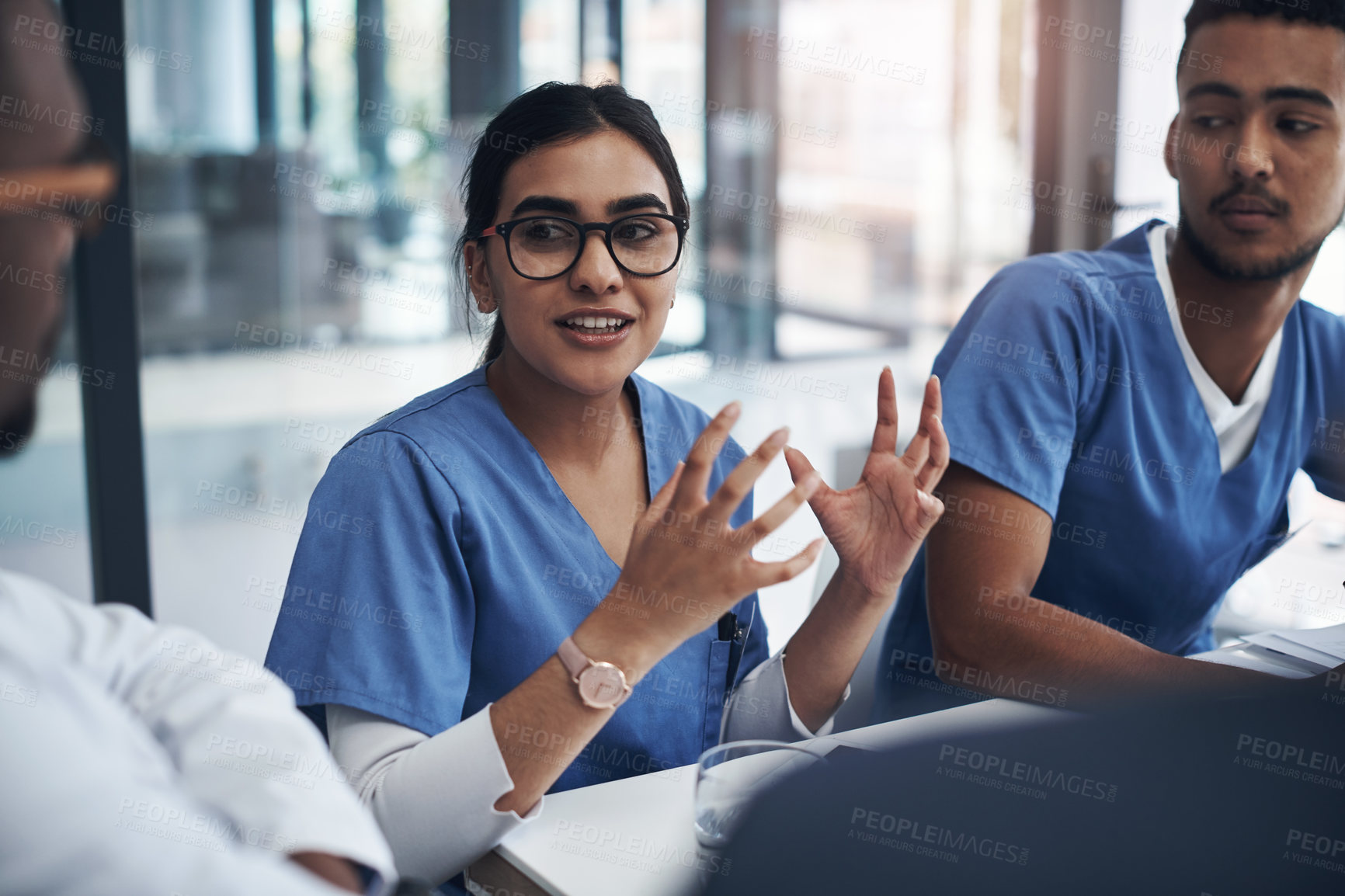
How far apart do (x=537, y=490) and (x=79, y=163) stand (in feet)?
1.86

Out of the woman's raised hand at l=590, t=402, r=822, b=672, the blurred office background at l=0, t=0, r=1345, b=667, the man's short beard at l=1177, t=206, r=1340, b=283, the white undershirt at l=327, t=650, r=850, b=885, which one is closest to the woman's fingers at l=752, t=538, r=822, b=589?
the woman's raised hand at l=590, t=402, r=822, b=672

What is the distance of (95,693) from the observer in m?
0.51

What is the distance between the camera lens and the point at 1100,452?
1.46 meters

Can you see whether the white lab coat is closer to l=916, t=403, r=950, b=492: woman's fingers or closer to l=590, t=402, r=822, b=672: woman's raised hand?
l=590, t=402, r=822, b=672: woman's raised hand

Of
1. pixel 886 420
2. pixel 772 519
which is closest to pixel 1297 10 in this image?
pixel 886 420

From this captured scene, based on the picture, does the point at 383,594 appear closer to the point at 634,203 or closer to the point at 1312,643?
the point at 634,203

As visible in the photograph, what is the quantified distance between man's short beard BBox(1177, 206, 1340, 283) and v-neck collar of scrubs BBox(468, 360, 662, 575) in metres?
0.82

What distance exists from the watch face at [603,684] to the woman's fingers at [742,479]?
159 mm

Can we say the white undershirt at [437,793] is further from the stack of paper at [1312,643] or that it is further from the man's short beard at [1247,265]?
the man's short beard at [1247,265]

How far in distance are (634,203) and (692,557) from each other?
1.50 feet

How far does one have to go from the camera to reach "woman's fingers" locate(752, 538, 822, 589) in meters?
0.92

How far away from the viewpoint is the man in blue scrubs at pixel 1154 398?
1371mm

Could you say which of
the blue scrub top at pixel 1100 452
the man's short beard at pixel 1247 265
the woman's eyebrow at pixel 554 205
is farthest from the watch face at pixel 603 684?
the man's short beard at pixel 1247 265

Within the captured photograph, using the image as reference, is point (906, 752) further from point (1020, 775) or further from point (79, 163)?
point (79, 163)
